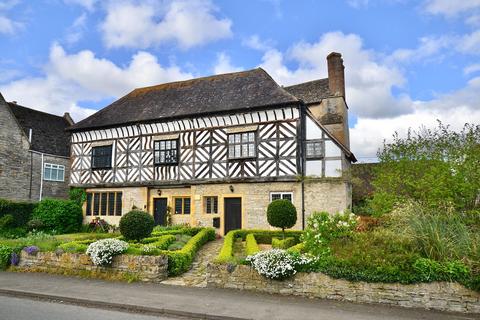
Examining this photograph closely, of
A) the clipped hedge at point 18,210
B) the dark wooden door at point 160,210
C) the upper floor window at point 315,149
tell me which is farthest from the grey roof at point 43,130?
the upper floor window at point 315,149

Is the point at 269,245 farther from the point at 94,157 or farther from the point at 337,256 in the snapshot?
the point at 94,157

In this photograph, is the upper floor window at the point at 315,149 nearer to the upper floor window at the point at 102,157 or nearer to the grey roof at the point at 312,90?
the grey roof at the point at 312,90

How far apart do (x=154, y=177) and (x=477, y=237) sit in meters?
17.2

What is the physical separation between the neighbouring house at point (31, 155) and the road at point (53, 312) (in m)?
19.3

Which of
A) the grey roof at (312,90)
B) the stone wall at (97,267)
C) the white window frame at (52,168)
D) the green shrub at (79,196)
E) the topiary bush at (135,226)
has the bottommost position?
the stone wall at (97,267)

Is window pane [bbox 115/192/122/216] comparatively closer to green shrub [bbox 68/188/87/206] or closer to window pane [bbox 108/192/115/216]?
window pane [bbox 108/192/115/216]

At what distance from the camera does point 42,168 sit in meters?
27.0

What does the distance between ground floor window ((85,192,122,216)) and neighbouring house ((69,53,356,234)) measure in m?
0.07

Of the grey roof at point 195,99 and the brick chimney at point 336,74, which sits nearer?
the grey roof at point 195,99

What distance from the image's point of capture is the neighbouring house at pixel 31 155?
2488cm

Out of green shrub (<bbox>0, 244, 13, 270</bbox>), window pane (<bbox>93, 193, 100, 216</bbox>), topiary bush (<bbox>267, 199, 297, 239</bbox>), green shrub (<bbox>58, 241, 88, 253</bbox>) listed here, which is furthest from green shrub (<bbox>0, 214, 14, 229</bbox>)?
topiary bush (<bbox>267, 199, 297, 239</bbox>)

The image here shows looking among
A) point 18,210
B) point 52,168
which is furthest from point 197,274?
point 52,168

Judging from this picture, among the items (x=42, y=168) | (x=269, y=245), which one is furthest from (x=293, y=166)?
(x=42, y=168)

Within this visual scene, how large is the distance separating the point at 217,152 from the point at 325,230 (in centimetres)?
1068
